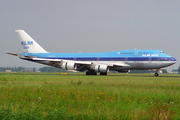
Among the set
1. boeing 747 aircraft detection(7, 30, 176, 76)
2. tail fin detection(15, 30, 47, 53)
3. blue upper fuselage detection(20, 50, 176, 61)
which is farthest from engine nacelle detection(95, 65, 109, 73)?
tail fin detection(15, 30, 47, 53)

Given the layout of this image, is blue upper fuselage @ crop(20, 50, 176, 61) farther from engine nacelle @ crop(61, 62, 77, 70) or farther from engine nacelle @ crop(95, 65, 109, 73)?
engine nacelle @ crop(61, 62, 77, 70)

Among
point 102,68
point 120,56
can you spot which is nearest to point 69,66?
point 102,68

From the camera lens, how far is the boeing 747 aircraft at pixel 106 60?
1863 inches

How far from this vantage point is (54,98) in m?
12.7

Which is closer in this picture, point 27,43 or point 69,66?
point 69,66

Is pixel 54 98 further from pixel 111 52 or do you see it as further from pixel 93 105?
pixel 111 52

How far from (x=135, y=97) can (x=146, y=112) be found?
3672mm

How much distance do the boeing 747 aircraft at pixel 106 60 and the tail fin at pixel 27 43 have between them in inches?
52.9

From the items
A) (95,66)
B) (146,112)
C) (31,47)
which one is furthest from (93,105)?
(31,47)

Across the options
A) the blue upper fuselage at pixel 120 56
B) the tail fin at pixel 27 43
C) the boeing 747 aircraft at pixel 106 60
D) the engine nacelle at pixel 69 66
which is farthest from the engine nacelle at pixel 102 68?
the tail fin at pixel 27 43

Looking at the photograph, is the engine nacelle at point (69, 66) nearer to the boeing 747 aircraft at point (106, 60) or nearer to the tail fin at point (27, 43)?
the boeing 747 aircraft at point (106, 60)

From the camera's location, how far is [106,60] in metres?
49.7

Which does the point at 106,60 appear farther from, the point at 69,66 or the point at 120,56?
the point at 69,66

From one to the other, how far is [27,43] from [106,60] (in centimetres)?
1980
